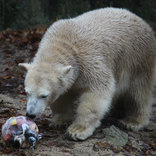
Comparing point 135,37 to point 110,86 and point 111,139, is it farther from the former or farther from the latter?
point 111,139

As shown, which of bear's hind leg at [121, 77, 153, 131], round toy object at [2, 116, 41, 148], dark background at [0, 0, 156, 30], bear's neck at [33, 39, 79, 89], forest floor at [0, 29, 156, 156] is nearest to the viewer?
round toy object at [2, 116, 41, 148]

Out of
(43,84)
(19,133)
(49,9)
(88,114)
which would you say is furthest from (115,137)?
(49,9)

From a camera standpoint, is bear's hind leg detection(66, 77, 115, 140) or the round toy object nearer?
the round toy object

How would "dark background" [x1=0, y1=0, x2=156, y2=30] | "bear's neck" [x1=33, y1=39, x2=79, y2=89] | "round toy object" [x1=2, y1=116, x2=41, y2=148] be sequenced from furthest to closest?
1. "dark background" [x1=0, y1=0, x2=156, y2=30]
2. "bear's neck" [x1=33, y1=39, x2=79, y2=89]
3. "round toy object" [x1=2, y1=116, x2=41, y2=148]

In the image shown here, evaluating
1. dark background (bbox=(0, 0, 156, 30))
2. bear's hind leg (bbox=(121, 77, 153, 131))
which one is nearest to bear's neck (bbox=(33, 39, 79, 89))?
bear's hind leg (bbox=(121, 77, 153, 131))

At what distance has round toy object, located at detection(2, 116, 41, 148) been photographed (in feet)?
10.4

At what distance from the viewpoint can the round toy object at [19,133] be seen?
3.17m

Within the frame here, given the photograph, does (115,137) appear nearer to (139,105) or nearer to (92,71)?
(92,71)

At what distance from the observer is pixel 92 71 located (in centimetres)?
391

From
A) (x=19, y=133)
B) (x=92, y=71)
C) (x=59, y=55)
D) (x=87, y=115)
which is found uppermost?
(x=59, y=55)

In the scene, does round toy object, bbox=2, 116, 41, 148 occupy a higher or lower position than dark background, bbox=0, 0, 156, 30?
higher

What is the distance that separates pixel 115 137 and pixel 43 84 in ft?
3.60

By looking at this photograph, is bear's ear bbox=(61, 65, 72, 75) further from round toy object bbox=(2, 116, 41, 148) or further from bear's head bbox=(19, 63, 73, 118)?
round toy object bbox=(2, 116, 41, 148)

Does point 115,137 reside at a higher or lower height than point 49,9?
higher
